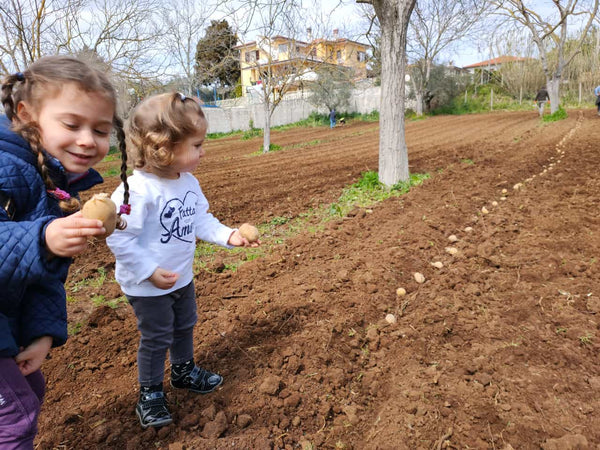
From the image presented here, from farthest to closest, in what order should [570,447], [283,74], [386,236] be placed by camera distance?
1. [283,74]
2. [386,236]
3. [570,447]

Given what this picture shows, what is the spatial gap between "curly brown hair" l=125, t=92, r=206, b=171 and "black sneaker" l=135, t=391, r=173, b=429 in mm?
1119

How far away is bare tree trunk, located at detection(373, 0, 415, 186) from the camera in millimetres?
6371

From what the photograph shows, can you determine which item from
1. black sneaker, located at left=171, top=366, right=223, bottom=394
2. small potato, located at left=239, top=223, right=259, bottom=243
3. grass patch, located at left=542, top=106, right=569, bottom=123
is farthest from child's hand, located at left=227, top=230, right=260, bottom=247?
grass patch, located at left=542, top=106, right=569, bottom=123

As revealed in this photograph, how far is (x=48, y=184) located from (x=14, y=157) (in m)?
Result: 0.12

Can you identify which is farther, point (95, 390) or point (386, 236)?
point (386, 236)

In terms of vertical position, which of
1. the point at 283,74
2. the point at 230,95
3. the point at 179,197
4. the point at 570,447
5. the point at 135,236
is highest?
the point at 230,95

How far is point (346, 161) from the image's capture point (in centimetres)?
1038

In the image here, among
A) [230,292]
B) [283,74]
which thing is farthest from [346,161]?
[230,292]

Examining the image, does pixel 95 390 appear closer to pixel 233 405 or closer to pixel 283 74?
pixel 233 405

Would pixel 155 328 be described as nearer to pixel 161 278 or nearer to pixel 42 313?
pixel 161 278

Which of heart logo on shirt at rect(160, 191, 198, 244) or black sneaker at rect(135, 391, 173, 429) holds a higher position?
heart logo on shirt at rect(160, 191, 198, 244)

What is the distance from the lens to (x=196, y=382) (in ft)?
7.25

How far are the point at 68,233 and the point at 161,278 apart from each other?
2.15ft

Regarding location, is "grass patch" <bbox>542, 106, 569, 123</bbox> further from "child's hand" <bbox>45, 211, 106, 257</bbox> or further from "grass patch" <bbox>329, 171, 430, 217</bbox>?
"child's hand" <bbox>45, 211, 106, 257</bbox>
